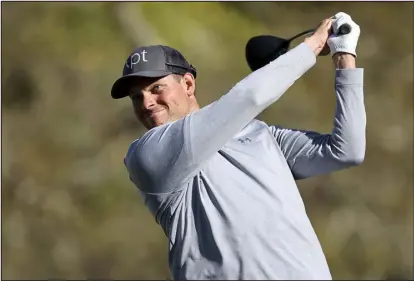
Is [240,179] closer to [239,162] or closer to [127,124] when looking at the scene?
[239,162]

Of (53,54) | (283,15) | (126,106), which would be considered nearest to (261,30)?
(283,15)

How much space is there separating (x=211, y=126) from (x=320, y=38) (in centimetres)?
20

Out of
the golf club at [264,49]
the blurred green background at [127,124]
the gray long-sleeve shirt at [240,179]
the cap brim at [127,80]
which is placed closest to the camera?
the gray long-sleeve shirt at [240,179]

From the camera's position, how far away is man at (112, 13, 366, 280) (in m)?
0.95

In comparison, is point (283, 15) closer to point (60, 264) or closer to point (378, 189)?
point (378, 189)

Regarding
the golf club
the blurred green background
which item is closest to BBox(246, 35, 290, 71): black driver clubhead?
the golf club

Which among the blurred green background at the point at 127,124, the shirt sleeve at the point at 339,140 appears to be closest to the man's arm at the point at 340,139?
the shirt sleeve at the point at 339,140

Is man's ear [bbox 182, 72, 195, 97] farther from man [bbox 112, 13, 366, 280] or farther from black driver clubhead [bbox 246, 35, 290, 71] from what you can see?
black driver clubhead [bbox 246, 35, 290, 71]

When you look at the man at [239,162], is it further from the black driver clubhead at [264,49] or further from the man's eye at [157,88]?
the black driver clubhead at [264,49]

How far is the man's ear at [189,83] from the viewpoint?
1112mm

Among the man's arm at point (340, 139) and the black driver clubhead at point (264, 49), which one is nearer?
the man's arm at point (340, 139)

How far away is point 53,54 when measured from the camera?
12.0ft

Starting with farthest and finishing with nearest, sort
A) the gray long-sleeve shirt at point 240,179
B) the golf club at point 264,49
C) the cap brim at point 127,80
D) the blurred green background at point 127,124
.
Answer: the blurred green background at point 127,124, the golf club at point 264,49, the cap brim at point 127,80, the gray long-sleeve shirt at point 240,179

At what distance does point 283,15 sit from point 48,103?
1.15 metres
